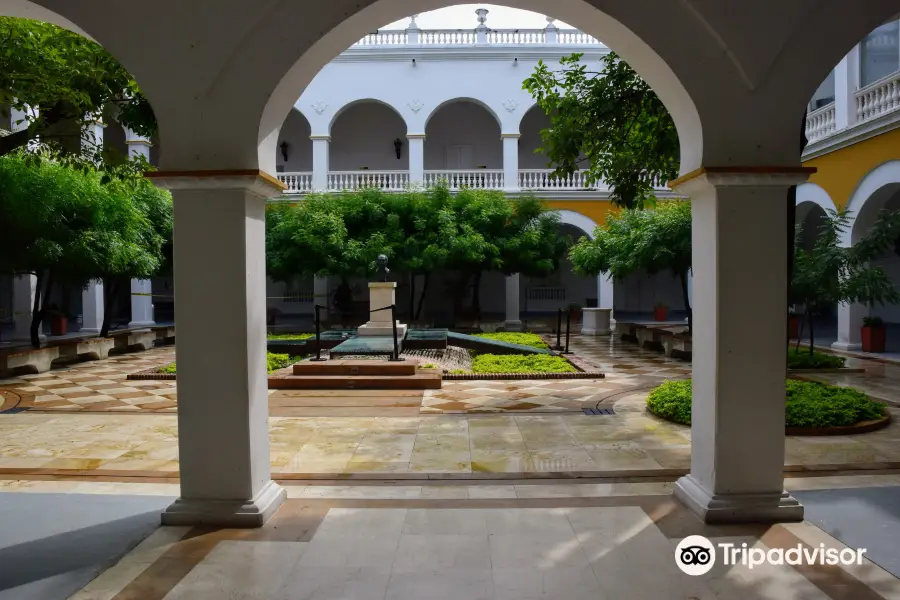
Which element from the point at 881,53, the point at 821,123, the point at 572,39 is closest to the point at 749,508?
the point at 821,123

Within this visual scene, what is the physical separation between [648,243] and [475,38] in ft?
34.1

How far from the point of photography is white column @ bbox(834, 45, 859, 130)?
12.1 meters

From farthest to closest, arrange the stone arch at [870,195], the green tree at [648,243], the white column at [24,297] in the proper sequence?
the white column at [24,297] < the green tree at [648,243] < the stone arch at [870,195]

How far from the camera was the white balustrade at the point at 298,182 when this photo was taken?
2014 centimetres

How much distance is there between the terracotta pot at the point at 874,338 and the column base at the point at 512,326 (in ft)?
28.8

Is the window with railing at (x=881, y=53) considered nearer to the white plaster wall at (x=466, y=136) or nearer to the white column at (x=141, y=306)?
the white plaster wall at (x=466, y=136)

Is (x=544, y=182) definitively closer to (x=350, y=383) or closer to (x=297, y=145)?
(x=297, y=145)

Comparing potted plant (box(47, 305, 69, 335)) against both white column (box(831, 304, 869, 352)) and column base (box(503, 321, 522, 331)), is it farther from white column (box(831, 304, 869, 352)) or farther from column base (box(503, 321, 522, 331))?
white column (box(831, 304, 869, 352))

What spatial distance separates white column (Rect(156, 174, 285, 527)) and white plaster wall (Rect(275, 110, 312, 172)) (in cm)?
2006

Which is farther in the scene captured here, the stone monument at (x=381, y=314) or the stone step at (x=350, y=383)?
the stone monument at (x=381, y=314)

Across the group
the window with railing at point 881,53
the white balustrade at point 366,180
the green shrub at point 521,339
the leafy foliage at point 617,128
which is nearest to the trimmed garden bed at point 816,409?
the leafy foliage at point 617,128

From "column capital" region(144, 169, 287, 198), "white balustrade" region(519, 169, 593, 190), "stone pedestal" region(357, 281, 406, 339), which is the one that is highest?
"white balustrade" region(519, 169, 593, 190)

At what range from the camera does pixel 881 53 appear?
12766mm

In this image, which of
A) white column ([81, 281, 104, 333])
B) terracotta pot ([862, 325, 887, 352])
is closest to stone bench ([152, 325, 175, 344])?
white column ([81, 281, 104, 333])
